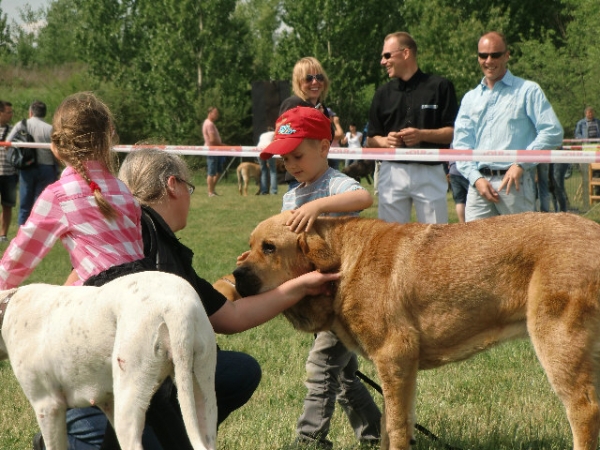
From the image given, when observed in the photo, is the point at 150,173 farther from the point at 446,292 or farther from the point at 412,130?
the point at 412,130

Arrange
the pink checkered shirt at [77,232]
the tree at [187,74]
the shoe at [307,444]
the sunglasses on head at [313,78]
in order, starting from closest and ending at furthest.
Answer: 1. the pink checkered shirt at [77,232]
2. the shoe at [307,444]
3. the sunglasses on head at [313,78]
4. the tree at [187,74]

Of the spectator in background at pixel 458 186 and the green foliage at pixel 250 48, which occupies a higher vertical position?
the green foliage at pixel 250 48

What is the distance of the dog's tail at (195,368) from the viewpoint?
2570 mm

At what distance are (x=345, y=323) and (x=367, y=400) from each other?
0.96 m

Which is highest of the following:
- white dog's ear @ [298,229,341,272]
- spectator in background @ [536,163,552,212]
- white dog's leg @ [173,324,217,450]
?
white dog's ear @ [298,229,341,272]

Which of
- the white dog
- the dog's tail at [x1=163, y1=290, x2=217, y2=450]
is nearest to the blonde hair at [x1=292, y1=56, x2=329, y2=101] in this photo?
the white dog

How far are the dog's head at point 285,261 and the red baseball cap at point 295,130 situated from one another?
371 millimetres

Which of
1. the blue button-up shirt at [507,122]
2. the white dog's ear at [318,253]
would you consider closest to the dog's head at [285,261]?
the white dog's ear at [318,253]

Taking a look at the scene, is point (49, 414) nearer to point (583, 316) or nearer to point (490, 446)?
point (583, 316)

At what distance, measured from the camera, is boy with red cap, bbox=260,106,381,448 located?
3.84m

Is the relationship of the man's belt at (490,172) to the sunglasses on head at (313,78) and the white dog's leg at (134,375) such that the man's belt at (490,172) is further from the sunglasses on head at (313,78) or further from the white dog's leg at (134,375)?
the white dog's leg at (134,375)

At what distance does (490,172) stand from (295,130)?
2559 millimetres

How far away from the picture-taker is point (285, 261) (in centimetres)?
374

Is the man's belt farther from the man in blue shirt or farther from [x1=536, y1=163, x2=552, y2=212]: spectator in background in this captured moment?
[x1=536, y1=163, x2=552, y2=212]: spectator in background
